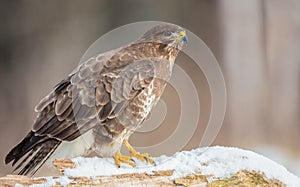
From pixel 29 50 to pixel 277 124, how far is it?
90 cm

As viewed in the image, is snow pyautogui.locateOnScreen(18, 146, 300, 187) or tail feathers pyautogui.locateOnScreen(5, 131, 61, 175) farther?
tail feathers pyautogui.locateOnScreen(5, 131, 61, 175)

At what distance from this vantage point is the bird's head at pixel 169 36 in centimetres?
141

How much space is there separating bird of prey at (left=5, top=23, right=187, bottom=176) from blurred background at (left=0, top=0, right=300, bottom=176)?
522mm

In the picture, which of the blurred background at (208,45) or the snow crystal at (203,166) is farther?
the blurred background at (208,45)

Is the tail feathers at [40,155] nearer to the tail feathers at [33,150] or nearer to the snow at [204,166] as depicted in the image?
the tail feathers at [33,150]

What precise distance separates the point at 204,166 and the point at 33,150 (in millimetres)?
407

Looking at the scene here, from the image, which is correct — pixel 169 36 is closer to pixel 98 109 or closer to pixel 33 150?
pixel 98 109

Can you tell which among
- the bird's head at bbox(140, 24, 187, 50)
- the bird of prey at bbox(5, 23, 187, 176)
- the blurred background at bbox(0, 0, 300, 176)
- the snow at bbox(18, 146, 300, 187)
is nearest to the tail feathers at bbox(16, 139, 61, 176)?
the bird of prey at bbox(5, 23, 187, 176)

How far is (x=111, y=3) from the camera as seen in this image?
1.99 m

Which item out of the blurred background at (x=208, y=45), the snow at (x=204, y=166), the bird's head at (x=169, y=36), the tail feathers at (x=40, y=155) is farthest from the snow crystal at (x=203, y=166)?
the blurred background at (x=208, y=45)

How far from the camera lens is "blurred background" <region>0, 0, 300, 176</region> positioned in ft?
6.20

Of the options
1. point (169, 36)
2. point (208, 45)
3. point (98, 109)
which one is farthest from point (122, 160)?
point (208, 45)

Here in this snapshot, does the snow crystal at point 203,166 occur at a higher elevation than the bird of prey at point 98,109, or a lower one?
lower

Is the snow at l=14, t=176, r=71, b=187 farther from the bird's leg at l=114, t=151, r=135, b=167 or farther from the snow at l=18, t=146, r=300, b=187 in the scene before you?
the bird's leg at l=114, t=151, r=135, b=167
